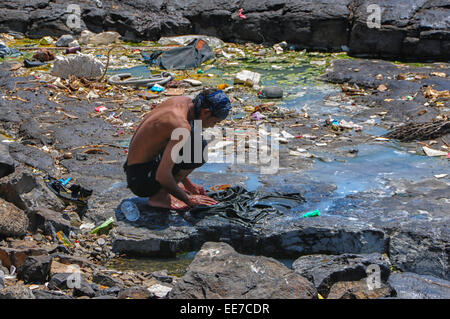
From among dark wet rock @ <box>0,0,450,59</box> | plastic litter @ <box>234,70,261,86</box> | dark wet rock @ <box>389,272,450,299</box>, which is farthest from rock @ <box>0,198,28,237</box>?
dark wet rock @ <box>0,0,450,59</box>

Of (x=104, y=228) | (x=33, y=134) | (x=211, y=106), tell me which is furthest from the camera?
(x=33, y=134)

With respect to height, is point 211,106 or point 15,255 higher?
point 211,106

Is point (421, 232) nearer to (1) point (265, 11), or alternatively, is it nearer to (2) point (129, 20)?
(1) point (265, 11)

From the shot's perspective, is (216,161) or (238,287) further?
(216,161)

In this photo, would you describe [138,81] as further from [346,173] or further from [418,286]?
[418,286]

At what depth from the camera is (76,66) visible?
8898mm

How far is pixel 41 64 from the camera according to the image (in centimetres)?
1002

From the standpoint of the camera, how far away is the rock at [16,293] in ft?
9.29

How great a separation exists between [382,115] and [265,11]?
6.01 meters

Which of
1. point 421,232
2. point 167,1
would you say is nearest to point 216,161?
point 421,232

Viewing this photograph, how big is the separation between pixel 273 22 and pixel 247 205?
8714 mm

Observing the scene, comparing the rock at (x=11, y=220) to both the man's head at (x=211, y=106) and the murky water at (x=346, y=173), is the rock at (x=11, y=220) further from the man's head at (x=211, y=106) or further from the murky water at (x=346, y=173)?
the man's head at (x=211, y=106)

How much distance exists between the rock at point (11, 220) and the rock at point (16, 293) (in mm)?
933

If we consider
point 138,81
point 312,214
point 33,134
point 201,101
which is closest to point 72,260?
point 201,101
